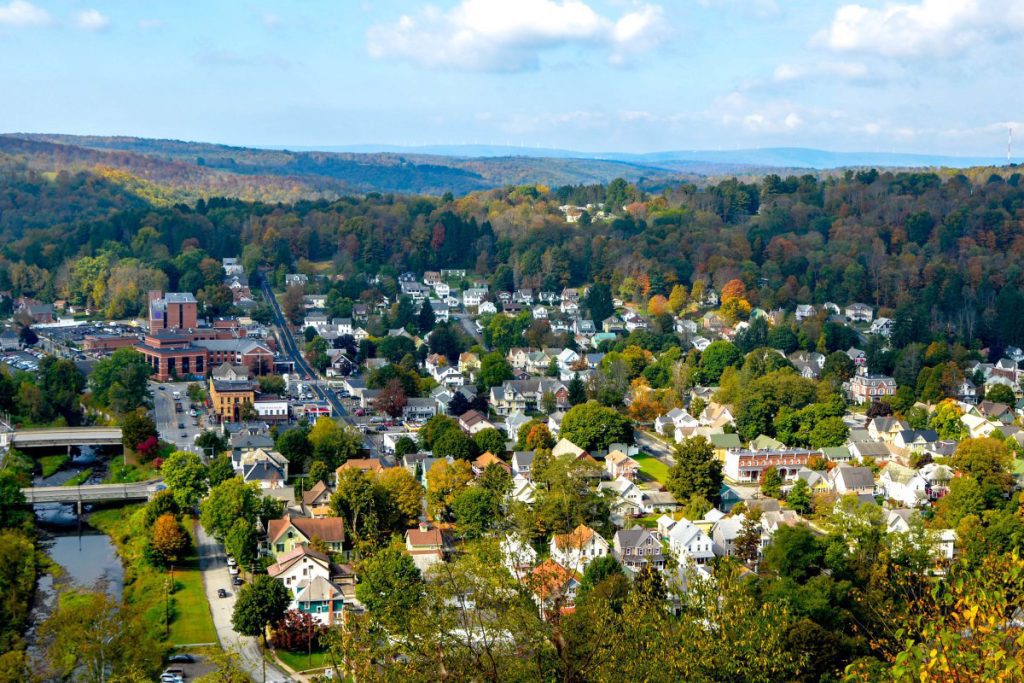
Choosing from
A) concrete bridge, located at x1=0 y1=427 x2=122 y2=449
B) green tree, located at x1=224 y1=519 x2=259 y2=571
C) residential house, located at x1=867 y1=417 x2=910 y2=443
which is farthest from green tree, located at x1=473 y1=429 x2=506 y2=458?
residential house, located at x1=867 y1=417 x2=910 y2=443

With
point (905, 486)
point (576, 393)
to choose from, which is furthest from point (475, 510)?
point (576, 393)

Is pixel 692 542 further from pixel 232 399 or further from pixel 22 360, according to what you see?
pixel 22 360

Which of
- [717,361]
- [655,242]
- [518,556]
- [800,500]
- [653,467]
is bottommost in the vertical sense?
[653,467]

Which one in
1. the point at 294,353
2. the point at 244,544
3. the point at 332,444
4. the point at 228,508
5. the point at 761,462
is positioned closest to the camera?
the point at 244,544

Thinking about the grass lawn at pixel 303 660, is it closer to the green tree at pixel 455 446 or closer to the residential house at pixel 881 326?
the green tree at pixel 455 446

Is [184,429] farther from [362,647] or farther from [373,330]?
[362,647]

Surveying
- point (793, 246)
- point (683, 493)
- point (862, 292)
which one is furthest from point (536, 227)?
point (683, 493)
